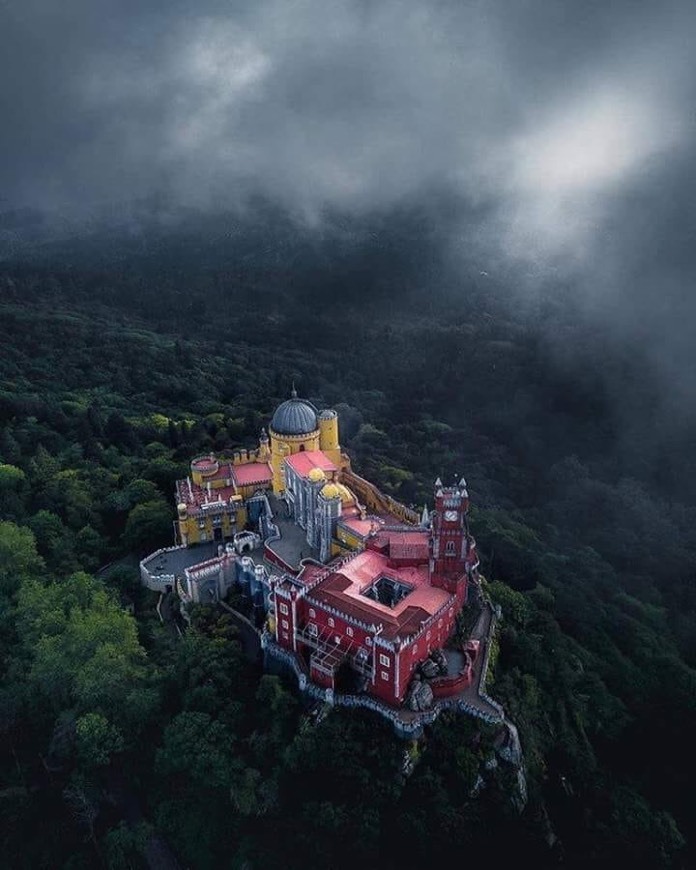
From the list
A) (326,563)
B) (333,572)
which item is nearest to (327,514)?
(326,563)

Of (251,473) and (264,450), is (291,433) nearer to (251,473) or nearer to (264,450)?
(251,473)

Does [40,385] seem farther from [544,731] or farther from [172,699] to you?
[544,731]

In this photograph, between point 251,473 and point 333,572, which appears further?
point 251,473

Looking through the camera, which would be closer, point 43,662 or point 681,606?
point 43,662

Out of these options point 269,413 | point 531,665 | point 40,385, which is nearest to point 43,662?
point 531,665

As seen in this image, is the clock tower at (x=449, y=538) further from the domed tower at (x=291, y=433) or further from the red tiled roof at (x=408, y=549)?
the domed tower at (x=291, y=433)

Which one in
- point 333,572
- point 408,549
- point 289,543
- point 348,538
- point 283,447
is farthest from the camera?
point 283,447

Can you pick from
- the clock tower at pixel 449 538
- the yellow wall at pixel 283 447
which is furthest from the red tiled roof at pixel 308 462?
the clock tower at pixel 449 538
